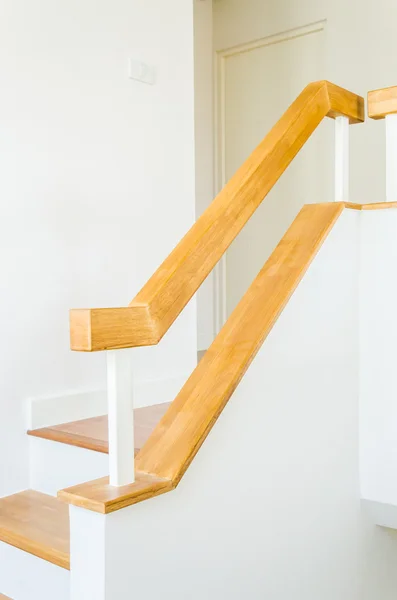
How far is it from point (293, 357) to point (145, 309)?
64 cm

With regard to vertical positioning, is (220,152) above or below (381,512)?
above

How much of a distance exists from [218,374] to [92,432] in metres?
0.78

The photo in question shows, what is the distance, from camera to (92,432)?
207cm

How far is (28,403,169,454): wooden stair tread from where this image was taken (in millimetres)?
1919

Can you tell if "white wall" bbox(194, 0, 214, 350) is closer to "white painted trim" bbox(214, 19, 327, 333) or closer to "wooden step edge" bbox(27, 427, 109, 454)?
"white painted trim" bbox(214, 19, 327, 333)

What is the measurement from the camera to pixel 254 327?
1.54 metres

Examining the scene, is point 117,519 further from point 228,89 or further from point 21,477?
point 228,89

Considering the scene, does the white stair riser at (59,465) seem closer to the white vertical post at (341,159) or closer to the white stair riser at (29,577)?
the white stair riser at (29,577)

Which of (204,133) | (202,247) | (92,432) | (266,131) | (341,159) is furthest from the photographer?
(204,133)

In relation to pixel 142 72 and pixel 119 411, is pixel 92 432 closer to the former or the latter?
A: pixel 119 411

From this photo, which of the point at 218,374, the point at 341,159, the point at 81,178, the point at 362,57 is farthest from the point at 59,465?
the point at 362,57

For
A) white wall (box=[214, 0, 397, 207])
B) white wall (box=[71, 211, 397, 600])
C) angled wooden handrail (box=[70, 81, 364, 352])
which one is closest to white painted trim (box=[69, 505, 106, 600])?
white wall (box=[71, 211, 397, 600])

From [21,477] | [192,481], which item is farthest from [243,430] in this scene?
[21,477]

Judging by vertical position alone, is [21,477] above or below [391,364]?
below
